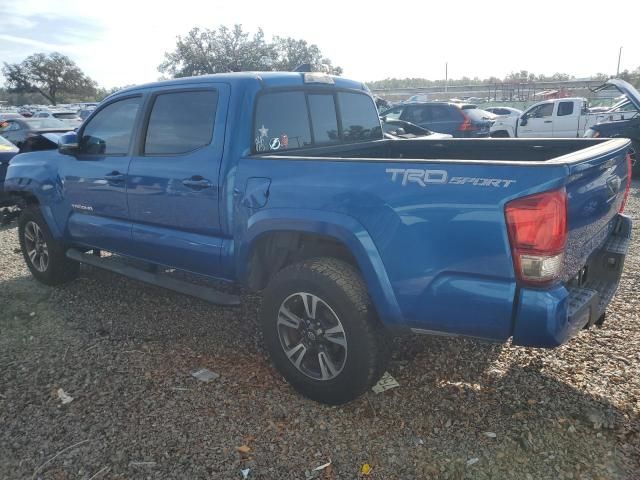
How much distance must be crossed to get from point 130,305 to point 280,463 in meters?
2.68

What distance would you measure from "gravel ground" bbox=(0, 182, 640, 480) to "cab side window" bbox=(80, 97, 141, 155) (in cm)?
150

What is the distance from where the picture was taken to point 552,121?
15.3m

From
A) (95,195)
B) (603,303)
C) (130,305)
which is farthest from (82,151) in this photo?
(603,303)

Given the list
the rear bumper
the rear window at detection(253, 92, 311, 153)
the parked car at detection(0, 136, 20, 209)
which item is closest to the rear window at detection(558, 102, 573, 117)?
the rear window at detection(253, 92, 311, 153)

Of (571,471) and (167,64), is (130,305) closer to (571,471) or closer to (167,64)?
(571,471)

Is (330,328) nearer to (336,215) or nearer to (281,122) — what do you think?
(336,215)

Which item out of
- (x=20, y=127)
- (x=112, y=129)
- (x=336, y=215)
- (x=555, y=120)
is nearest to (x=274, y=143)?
(x=336, y=215)

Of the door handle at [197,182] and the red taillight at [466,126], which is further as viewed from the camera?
the red taillight at [466,126]

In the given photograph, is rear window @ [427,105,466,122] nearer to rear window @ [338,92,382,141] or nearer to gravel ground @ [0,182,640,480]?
rear window @ [338,92,382,141]

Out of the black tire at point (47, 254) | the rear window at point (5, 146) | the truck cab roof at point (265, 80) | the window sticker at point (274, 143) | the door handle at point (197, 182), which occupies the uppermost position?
the truck cab roof at point (265, 80)

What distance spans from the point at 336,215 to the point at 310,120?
1353 mm

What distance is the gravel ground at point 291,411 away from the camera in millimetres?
2512

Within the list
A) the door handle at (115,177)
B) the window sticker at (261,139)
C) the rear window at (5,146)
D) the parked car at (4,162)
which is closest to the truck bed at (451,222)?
the window sticker at (261,139)

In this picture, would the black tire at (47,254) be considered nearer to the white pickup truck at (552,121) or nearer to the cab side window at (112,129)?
the cab side window at (112,129)
